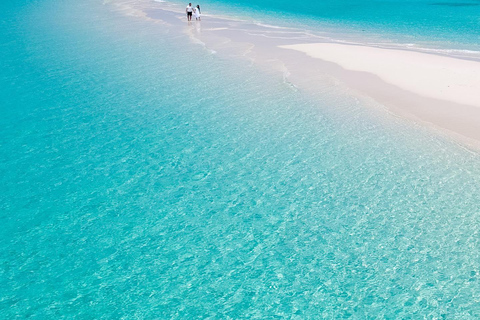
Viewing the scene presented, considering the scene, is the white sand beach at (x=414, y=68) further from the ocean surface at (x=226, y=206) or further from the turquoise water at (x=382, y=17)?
the turquoise water at (x=382, y=17)

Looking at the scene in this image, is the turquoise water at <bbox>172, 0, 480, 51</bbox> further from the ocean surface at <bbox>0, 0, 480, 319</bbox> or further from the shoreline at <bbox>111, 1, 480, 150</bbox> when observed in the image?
the ocean surface at <bbox>0, 0, 480, 319</bbox>

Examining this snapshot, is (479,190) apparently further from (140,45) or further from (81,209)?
(140,45)

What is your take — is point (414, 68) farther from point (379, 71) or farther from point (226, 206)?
point (226, 206)

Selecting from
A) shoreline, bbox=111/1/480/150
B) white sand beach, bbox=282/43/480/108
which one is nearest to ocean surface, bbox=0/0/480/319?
shoreline, bbox=111/1/480/150

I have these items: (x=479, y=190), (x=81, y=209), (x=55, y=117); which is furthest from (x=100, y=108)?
(x=479, y=190)

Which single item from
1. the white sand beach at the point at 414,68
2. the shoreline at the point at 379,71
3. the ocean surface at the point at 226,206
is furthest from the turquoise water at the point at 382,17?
the ocean surface at the point at 226,206
